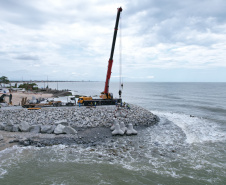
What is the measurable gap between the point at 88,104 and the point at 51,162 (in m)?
14.6

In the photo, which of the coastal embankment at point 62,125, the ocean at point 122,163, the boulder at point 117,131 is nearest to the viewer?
the ocean at point 122,163

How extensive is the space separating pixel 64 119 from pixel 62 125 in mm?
2738

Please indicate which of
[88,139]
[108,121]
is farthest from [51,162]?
[108,121]

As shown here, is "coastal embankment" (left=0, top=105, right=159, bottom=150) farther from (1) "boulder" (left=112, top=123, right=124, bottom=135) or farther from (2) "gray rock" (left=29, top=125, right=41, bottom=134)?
(1) "boulder" (left=112, top=123, right=124, bottom=135)

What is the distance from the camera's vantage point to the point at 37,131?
16.7 m

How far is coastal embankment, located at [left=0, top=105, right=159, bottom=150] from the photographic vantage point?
592 inches

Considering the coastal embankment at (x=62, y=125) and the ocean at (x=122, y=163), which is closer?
the ocean at (x=122, y=163)

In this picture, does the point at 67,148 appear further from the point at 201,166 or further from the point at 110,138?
the point at 201,166

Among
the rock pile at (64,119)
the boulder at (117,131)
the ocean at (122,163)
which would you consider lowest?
the ocean at (122,163)

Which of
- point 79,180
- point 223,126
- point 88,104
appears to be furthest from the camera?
point 88,104

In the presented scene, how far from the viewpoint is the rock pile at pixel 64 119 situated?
55.5 feet

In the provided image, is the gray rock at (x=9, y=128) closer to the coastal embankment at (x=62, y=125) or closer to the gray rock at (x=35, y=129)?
the coastal embankment at (x=62, y=125)

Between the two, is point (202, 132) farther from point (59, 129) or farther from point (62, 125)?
point (59, 129)

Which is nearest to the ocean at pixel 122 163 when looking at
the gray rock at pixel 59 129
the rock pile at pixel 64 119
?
the gray rock at pixel 59 129
